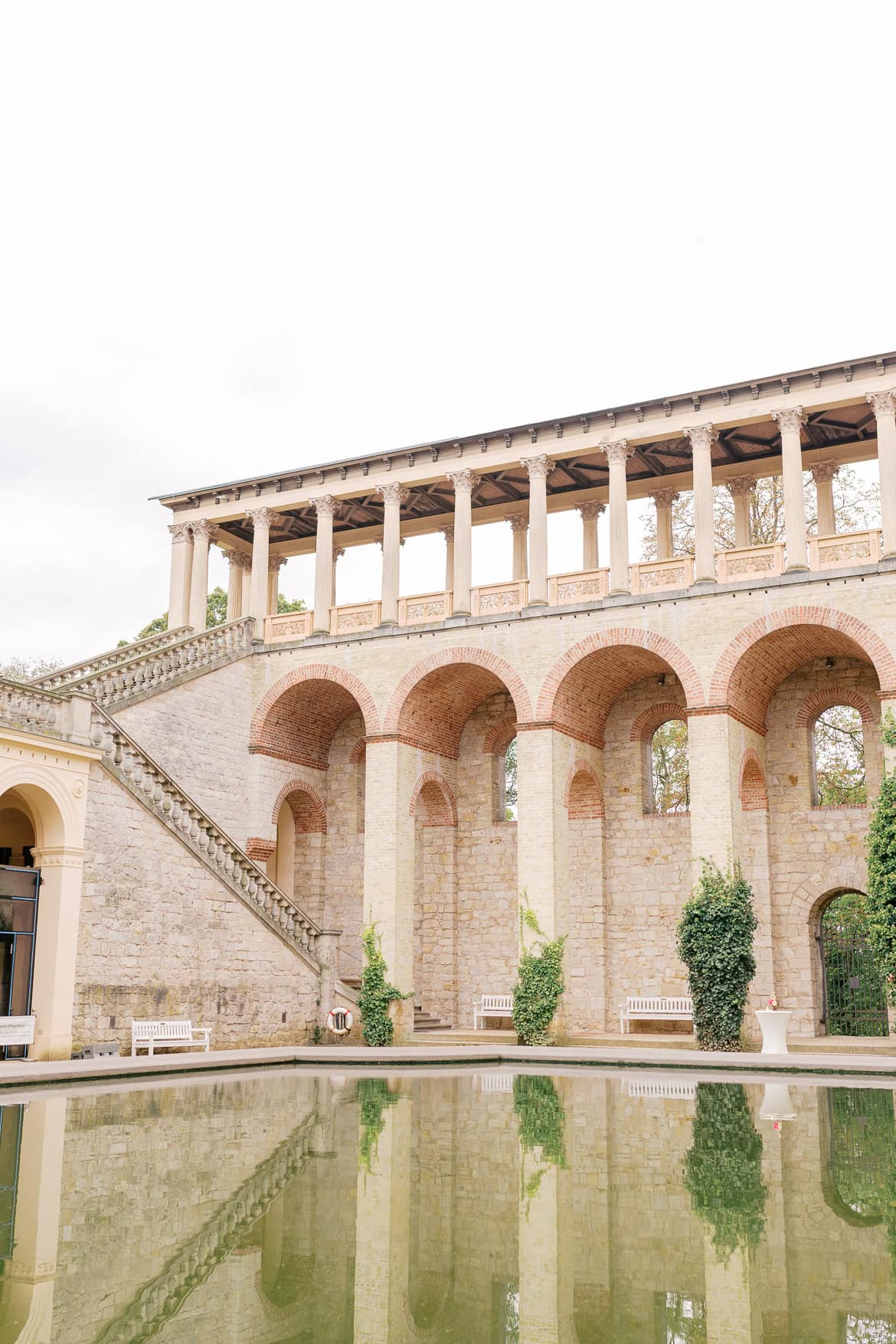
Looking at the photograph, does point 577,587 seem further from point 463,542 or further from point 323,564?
point 323,564

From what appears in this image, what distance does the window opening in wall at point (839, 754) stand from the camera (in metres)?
31.7

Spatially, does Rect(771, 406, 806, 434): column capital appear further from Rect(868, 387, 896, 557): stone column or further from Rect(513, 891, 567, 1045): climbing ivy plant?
Rect(513, 891, 567, 1045): climbing ivy plant

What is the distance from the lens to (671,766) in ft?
111

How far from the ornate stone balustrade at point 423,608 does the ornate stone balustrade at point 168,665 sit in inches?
151

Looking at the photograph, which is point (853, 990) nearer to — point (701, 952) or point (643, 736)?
point (701, 952)

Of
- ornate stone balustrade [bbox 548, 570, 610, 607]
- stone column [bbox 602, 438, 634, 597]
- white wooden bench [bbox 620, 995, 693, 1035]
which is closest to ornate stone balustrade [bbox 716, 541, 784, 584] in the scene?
stone column [bbox 602, 438, 634, 597]

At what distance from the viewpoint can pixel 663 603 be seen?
80.5 ft

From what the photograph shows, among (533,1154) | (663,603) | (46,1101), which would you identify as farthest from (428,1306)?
(663,603)

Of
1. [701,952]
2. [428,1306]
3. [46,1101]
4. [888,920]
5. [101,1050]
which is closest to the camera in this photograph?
[428,1306]

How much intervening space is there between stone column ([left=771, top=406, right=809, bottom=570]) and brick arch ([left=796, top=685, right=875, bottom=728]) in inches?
129

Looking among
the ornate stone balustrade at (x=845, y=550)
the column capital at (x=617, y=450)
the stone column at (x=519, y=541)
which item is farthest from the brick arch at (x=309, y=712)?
the ornate stone balustrade at (x=845, y=550)

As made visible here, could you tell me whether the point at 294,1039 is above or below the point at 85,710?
below

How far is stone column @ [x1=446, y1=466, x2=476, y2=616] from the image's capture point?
88.2ft

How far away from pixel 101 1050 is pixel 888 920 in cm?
1308
